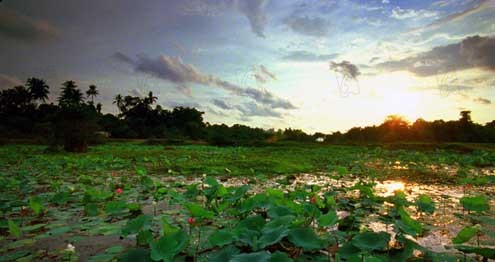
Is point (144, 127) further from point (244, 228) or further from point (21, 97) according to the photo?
point (244, 228)

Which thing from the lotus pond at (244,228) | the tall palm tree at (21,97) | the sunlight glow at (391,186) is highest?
the tall palm tree at (21,97)

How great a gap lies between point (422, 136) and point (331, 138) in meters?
9.12

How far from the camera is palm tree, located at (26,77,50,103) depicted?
4563cm

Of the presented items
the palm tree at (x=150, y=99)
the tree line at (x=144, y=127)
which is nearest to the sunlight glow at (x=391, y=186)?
the tree line at (x=144, y=127)

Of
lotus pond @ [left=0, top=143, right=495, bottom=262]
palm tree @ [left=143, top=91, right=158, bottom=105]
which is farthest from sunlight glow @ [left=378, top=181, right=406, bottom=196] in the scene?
palm tree @ [left=143, top=91, right=158, bottom=105]

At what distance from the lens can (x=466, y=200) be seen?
251 cm

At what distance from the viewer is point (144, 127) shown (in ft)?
132

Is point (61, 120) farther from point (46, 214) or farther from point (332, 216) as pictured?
point (332, 216)

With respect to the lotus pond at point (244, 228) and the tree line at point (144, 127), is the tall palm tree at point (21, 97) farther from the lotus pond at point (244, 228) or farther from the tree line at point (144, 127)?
the lotus pond at point (244, 228)

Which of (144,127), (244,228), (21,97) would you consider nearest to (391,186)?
(244,228)

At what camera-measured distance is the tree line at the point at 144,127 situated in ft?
44.5

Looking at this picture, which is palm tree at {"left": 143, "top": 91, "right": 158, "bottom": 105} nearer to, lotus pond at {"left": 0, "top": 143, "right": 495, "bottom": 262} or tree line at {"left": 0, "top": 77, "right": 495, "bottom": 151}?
tree line at {"left": 0, "top": 77, "right": 495, "bottom": 151}

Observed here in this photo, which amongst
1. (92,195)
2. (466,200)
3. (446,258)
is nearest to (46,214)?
(92,195)

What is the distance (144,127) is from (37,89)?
20.3 metres
